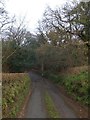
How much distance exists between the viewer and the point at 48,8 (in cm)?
4297

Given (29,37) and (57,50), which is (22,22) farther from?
(29,37)

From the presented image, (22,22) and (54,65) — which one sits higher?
(22,22)

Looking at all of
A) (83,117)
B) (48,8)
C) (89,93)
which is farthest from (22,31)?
(83,117)

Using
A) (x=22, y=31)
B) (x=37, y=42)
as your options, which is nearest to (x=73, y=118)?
(x=22, y=31)

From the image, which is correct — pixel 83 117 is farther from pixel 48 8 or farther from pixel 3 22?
pixel 48 8

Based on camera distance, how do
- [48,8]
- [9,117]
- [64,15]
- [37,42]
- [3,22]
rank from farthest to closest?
[37,42], [48,8], [64,15], [3,22], [9,117]

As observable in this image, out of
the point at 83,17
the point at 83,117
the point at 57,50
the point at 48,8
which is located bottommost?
the point at 83,117

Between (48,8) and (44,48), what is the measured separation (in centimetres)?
1451

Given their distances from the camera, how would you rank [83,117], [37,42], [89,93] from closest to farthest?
[83,117]
[89,93]
[37,42]

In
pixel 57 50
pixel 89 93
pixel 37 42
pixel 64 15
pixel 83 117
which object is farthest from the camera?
pixel 37 42

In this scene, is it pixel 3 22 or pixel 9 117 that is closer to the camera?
pixel 9 117

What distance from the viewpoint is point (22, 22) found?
5297 cm

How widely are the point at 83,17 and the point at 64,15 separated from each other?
6296 millimetres

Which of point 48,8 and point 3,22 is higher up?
point 48,8
